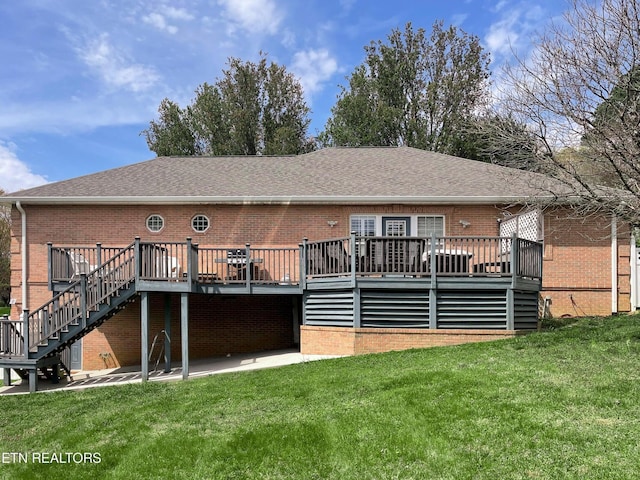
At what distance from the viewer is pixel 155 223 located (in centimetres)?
1449

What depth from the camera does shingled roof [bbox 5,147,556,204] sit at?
1402cm

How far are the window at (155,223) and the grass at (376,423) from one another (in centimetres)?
603

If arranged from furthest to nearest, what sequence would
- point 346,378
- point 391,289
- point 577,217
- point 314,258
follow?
point 577,217, point 314,258, point 391,289, point 346,378

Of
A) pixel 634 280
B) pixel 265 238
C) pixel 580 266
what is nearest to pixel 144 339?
pixel 265 238

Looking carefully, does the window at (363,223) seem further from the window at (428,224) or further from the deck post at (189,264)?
the deck post at (189,264)

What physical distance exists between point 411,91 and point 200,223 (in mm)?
20750

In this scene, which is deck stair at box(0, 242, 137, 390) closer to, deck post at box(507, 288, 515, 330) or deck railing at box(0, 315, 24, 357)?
deck railing at box(0, 315, 24, 357)

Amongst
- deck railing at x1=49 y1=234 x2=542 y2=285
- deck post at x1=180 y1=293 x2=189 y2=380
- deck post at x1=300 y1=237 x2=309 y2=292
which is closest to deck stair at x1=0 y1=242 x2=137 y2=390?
deck railing at x1=49 y1=234 x2=542 y2=285

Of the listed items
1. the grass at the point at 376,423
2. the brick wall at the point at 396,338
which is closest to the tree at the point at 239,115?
the brick wall at the point at 396,338

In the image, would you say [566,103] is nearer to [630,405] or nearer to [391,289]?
[391,289]

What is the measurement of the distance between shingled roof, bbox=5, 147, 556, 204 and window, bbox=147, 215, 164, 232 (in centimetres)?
55

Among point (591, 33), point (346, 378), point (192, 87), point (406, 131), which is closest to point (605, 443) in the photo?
point (346, 378)

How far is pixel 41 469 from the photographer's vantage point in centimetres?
578

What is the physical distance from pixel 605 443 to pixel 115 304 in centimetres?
954
